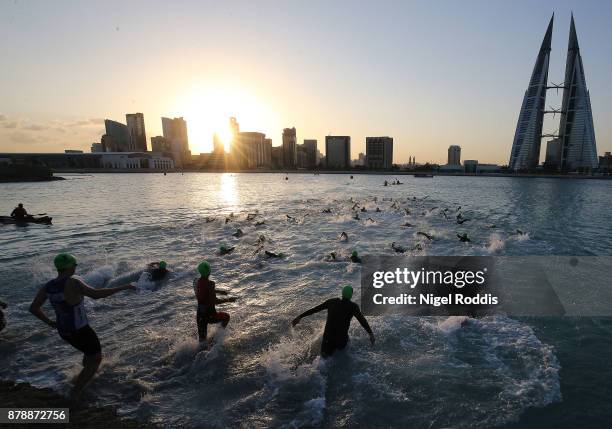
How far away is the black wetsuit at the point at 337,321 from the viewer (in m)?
7.14

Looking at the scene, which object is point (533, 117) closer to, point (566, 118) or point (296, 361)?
point (566, 118)

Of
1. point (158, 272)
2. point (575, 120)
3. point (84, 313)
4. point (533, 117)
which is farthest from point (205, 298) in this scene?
point (575, 120)

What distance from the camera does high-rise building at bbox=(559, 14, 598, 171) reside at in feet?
515

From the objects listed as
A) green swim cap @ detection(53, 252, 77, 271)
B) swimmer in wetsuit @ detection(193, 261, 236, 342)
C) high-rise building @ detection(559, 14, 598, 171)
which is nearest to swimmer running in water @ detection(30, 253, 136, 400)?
green swim cap @ detection(53, 252, 77, 271)

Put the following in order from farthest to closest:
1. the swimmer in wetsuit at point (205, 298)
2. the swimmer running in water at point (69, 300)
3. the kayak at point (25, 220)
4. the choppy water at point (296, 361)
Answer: the kayak at point (25, 220) < the swimmer in wetsuit at point (205, 298) < the choppy water at point (296, 361) < the swimmer running in water at point (69, 300)

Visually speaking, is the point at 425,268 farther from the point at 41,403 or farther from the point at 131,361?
the point at 41,403

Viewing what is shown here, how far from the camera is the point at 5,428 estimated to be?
4980 millimetres

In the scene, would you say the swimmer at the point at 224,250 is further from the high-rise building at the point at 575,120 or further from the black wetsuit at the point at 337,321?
the high-rise building at the point at 575,120

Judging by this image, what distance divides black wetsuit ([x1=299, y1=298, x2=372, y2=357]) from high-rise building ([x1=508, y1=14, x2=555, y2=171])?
20379 cm

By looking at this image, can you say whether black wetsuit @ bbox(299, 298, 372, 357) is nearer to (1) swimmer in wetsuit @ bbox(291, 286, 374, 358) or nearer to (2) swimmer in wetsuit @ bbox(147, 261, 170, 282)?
(1) swimmer in wetsuit @ bbox(291, 286, 374, 358)

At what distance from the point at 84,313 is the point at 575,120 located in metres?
219

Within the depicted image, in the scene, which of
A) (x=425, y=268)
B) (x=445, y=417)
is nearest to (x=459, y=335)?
(x=445, y=417)

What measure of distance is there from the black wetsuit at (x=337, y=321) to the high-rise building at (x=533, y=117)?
203785 millimetres

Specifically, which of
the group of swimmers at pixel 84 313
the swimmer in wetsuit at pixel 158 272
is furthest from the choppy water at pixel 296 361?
the group of swimmers at pixel 84 313
